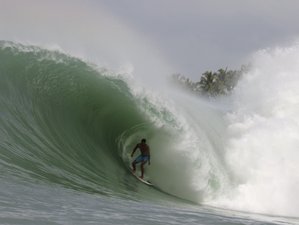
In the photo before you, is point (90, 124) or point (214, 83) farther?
point (214, 83)

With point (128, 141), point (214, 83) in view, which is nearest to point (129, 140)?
point (128, 141)

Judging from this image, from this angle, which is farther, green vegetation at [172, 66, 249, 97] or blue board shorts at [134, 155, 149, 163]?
green vegetation at [172, 66, 249, 97]

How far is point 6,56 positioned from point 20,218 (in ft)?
27.9

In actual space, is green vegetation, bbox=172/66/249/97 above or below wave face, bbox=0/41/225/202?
above

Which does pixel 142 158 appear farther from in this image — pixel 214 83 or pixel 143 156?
pixel 214 83

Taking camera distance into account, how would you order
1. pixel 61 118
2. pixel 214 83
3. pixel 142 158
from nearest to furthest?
pixel 61 118
pixel 142 158
pixel 214 83

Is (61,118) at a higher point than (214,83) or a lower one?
lower

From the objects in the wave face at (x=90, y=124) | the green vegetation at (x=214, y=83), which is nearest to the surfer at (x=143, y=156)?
the wave face at (x=90, y=124)

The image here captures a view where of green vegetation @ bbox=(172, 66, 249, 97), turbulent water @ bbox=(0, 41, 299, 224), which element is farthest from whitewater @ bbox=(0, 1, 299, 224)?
green vegetation @ bbox=(172, 66, 249, 97)

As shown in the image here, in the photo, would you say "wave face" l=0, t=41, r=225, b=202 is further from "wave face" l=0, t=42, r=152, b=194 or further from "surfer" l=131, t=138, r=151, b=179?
"surfer" l=131, t=138, r=151, b=179

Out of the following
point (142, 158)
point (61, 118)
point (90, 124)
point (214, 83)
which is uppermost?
point (214, 83)

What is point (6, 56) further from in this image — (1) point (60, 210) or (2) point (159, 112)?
(1) point (60, 210)

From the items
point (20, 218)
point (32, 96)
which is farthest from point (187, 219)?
point (32, 96)

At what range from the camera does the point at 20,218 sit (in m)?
3.96
